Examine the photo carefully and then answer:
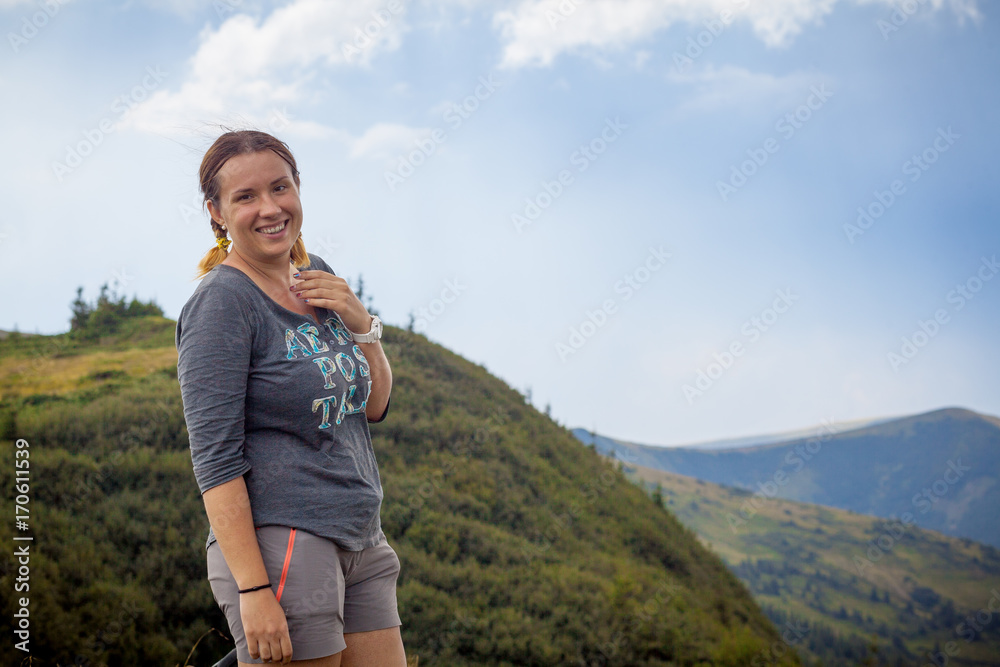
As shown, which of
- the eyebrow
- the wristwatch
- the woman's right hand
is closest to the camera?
the woman's right hand

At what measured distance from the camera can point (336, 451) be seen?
5.52ft

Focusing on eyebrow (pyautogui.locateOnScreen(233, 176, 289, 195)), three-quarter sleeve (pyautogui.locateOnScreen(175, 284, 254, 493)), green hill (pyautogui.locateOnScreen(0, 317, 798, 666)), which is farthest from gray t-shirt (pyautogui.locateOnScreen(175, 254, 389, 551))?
green hill (pyautogui.locateOnScreen(0, 317, 798, 666))

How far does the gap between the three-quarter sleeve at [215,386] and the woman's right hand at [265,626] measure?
0.93 ft

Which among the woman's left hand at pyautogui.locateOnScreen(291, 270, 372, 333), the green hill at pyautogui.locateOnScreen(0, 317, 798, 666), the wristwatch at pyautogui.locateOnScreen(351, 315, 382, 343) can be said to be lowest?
the green hill at pyautogui.locateOnScreen(0, 317, 798, 666)

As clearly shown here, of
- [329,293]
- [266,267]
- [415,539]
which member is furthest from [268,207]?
[415,539]

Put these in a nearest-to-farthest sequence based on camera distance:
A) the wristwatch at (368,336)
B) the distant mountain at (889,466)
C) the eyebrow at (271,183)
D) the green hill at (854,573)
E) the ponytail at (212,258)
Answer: the eyebrow at (271,183) < the ponytail at (212,258) < the wristwatch at (368,336) < the green hill at (854,573) < the distant mountain at (889,466)

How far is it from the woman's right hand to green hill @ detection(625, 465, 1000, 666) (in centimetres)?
5946

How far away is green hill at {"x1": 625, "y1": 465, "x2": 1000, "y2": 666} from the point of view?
61.3 m

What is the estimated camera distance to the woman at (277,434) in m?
1.49

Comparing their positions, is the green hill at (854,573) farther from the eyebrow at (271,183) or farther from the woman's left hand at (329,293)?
the eyebrow at (271,183)

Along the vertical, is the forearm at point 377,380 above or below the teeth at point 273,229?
below

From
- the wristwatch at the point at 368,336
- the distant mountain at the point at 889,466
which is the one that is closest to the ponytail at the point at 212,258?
the wristwatch at the point at 368,336

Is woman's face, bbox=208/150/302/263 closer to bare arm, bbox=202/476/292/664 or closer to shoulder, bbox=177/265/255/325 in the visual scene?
shoulder, bbox=177/265/255/325

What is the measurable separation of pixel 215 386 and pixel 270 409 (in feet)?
→ 0.48
